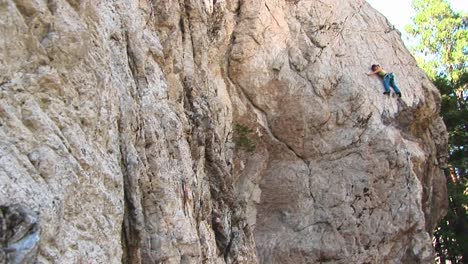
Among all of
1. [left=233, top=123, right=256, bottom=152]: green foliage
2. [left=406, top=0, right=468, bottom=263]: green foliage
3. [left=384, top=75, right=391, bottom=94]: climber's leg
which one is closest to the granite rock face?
[left=233, top=123, right=256, bottom=152]: green foliage

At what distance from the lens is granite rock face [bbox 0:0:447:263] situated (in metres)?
4.54

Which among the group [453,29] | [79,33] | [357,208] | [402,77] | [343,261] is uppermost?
[453,29]

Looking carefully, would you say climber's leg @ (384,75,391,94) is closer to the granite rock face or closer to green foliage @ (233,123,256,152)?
the granite rock face

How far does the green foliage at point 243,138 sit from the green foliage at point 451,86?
29.7 feet

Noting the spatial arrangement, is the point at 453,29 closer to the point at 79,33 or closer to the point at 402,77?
the point at 402,77

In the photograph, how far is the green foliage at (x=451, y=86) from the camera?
62.3 feet

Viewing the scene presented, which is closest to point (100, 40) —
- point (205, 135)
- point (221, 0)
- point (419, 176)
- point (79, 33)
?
point (79, 33)

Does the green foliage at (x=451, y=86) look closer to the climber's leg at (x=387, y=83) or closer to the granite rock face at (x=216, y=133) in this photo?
the granite rock face at (x=216, y=133)

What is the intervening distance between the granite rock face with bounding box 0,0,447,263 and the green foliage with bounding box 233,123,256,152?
5 centimetres

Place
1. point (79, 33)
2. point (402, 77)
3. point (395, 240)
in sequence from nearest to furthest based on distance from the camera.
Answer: point (79, 33) → point (395, 240) → point (402, 77)

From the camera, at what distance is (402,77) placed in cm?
1539

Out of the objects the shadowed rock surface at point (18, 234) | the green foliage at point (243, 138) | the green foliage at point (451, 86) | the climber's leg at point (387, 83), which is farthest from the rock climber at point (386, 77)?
the shadowed rock surface at point (18, 234)

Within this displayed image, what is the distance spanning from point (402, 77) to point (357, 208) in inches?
162

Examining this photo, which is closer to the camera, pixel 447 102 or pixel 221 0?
pixel 221 0
